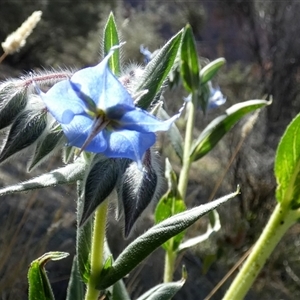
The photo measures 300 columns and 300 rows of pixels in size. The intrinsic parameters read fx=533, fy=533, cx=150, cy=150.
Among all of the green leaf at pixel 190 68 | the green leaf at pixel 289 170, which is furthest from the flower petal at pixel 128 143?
the green leaf at pixel 190 68

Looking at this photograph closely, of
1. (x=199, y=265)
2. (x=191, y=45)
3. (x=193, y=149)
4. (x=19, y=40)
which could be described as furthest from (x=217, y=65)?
(x=199, y=265)

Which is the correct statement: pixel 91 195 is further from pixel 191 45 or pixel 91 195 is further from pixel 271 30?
pixel 271 30

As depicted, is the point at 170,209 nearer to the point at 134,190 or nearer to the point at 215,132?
the point at 215,132

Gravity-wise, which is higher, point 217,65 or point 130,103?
point 130,103

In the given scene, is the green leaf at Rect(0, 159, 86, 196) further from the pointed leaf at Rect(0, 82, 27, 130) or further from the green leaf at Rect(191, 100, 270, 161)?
the green leaf at Rect(191, 100, 270, 161)

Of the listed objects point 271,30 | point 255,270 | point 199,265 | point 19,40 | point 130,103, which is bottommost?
point 199,265

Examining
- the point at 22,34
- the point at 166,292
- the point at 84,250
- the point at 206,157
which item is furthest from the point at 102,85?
the point at 206,157

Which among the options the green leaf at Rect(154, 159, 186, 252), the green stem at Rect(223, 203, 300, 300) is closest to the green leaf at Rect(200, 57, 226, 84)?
the green leaf at Rect(154, 159, 186, 252)

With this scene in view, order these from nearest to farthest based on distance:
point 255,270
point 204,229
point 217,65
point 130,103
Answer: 1. point 130,103
2. point 255,270
3. point 217,65
4. point 204,229
